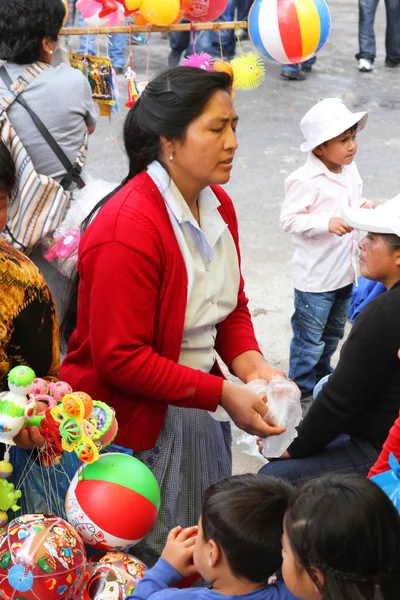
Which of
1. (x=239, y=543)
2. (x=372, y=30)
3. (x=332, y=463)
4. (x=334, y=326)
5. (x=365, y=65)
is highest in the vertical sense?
(x=239, y=543)

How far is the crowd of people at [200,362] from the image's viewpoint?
1.85 meters

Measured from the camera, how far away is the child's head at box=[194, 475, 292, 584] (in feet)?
6.10

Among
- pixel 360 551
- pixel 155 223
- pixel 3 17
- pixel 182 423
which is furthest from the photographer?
pixel 3 17

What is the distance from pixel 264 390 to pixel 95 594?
30.7 inches

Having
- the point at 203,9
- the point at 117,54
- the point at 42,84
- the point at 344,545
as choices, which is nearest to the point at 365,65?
the point at 117,54

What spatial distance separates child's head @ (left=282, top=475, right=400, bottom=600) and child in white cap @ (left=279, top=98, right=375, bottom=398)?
2.32m

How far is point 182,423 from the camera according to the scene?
104 inches

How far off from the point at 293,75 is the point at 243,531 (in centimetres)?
833

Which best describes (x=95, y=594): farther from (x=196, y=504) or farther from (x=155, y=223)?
(x=155, y=223)

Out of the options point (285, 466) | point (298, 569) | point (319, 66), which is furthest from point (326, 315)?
point (319, 66)

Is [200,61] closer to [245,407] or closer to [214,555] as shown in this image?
[245,407]

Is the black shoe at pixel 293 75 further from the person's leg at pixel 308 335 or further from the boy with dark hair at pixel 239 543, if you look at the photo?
the boy with dark hair at pixel 239 543

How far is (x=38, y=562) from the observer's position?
1.91m

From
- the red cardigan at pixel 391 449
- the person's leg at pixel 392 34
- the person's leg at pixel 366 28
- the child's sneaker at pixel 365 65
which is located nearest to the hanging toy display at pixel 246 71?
the red cardigan at pixel 391 449
